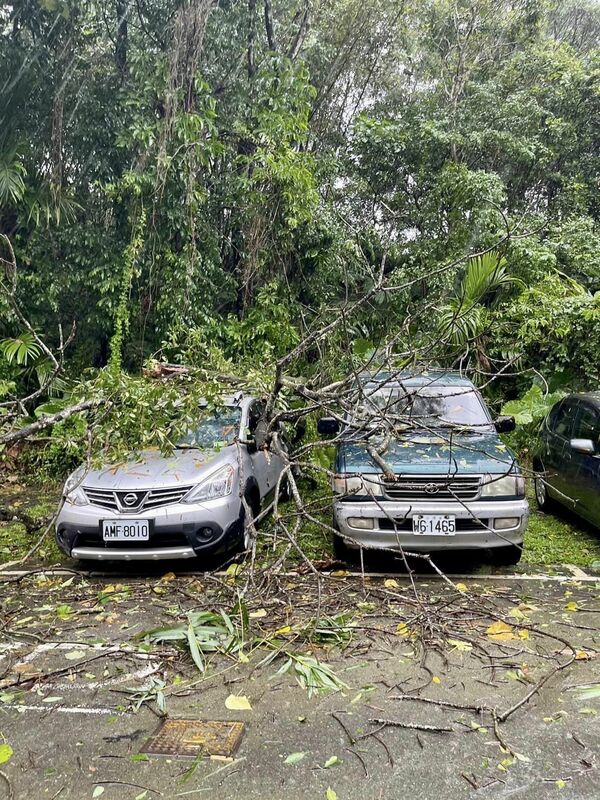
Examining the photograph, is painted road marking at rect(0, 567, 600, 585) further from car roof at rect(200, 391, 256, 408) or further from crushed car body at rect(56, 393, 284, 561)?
car roof at rect(200, 391, 256, 408)

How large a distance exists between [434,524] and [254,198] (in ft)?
23.1

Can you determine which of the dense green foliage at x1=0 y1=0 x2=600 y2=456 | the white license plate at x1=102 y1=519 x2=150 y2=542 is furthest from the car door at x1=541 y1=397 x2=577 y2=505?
the white license plate at x1=102 y1=519 x2=150 y2=542

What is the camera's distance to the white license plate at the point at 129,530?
196 inches

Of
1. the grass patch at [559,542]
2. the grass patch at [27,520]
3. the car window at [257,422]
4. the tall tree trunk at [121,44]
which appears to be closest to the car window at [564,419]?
the grass patch at [559,542]

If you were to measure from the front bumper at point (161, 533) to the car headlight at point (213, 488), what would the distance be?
60mm

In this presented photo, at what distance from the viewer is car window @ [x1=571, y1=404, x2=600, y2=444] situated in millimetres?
6328

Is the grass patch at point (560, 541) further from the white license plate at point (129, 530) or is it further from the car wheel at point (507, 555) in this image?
the white license plate at point (129, 530)

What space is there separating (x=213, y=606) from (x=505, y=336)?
7954 mm

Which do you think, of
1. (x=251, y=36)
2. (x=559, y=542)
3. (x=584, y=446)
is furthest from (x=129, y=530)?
(x=251, y=36)

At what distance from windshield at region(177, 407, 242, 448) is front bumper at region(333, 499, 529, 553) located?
1.61m

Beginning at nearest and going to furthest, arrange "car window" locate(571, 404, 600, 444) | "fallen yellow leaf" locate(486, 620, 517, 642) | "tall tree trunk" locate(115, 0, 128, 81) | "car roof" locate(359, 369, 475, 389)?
"fallen yellow leaf" locate(486, 620, 517, 642) → "car window" locate(571, 404, 600, 444) → "car roof" locate(359, 369, 475, 389) → "tall tree trunk" locate(115, 0, 128, 81)

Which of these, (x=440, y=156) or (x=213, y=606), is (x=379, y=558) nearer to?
(x=213, y=606)

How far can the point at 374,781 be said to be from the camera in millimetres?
2555

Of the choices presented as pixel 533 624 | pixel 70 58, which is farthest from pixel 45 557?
pixel 70 58
